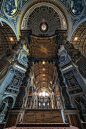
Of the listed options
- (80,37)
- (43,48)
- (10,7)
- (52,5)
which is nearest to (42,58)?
(43,48)

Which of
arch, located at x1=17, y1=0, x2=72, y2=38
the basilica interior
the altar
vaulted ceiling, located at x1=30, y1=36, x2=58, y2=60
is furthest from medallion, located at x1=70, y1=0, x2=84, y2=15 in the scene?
the altar


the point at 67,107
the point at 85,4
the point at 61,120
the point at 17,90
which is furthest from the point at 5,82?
the point at 85,4

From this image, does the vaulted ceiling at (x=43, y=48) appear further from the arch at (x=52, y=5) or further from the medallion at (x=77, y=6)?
the medallion at (x=77, y=6)

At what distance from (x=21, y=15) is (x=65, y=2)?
9.20 metres

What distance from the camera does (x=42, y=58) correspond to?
13.1m

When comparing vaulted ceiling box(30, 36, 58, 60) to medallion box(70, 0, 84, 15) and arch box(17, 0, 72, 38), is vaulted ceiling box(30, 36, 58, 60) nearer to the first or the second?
arch box(17, 0, 72, 38)

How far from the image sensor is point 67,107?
21.0 feet


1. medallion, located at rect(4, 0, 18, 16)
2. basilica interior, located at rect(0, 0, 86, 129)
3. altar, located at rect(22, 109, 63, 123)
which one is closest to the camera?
altar, located at rect(22, 109, 63, 123)

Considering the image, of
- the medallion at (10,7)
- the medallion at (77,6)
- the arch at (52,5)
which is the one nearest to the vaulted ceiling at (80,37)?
the arch at (52,5)

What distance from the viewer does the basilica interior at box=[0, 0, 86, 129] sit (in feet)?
18.8

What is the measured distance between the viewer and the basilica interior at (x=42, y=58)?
5742mm

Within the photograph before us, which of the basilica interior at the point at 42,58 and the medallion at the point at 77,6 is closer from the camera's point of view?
the basilica interior at the point at 42,58

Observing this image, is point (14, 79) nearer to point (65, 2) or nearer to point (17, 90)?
point (17, 90)

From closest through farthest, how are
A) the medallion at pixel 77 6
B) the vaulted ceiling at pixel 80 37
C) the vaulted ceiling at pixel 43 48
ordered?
1. the medallion at pixel 77 6
2. the vaulted ceiling at pixel 80 37
3. the vaulted ceiling at pixel 43 48
